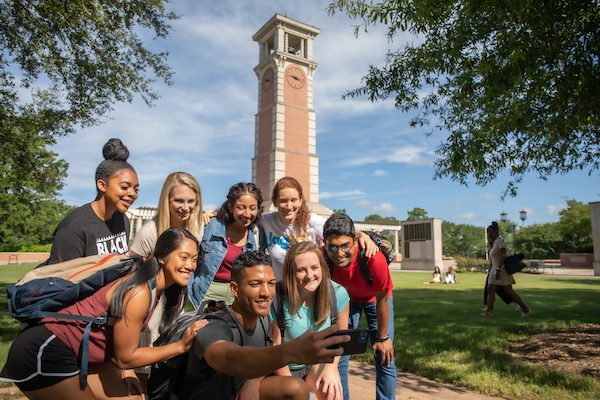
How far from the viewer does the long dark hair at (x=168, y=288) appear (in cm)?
224

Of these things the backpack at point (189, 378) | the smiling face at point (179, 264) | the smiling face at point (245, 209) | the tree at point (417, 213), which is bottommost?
the backpack at point (189, 378)

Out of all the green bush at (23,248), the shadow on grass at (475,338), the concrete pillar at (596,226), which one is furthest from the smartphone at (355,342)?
the green bush at (23,248)

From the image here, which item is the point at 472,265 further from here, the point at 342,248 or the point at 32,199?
the point at 32,199

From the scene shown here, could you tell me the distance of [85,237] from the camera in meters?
2.75

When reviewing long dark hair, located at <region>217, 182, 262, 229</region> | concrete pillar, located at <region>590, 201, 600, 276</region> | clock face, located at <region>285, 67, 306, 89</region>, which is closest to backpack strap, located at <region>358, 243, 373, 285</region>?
long dark hair, located at <region>217, 182, 262, 229</region>

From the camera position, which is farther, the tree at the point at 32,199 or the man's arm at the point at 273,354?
the tree at the point at 32,199

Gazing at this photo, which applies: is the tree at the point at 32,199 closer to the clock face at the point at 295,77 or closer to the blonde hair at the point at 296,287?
the blonde hair at the point at 296,287

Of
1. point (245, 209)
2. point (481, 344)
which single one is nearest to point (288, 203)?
point (245, 209)

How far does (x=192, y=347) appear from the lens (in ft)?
7.79

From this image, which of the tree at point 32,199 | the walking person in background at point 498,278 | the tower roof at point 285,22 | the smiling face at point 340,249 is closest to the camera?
the smiling face at point 340,249

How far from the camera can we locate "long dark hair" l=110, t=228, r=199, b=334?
7.34 feet

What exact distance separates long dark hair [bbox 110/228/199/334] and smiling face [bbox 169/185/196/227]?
23.0 inches

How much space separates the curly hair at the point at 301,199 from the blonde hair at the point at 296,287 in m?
0.77

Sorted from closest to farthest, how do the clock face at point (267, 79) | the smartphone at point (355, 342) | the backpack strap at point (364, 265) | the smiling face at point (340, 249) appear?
the smartphone at point (355, 342) → the smiling face at point (340, 249) → the backpack strap at point (364, 265) → the clock face at point (267, 79)
